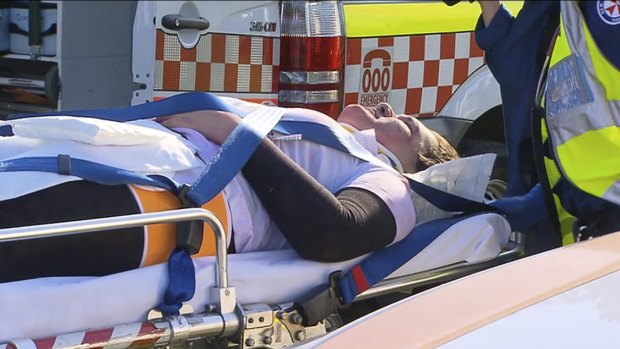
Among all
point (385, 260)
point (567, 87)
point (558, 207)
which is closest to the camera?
point (385, 260)

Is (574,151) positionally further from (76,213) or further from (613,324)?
(76,213)

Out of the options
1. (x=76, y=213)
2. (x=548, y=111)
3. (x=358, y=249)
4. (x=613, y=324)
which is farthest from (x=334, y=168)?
(x=613, y=324)

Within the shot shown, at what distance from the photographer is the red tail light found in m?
3.46

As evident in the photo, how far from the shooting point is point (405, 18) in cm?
382

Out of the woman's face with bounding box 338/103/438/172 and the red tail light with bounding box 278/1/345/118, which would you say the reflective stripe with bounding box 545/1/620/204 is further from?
the red tail light with bounding box 278/1/345/118

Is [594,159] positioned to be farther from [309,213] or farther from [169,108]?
[169,108]

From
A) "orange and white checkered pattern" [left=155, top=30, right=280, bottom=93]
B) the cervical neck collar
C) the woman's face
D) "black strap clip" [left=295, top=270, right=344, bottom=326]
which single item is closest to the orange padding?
"black strap clip" [left=295, top=270, right=344, bottom=326]

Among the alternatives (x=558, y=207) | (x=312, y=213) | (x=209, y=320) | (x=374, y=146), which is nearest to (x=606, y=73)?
(x=558, y=207)

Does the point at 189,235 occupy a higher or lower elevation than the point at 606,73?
lower

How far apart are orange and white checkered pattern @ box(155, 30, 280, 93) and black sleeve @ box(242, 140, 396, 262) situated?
126cm

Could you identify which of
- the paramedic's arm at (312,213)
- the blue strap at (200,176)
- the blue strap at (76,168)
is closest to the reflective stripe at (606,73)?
the paramedic's arm at (312,213)

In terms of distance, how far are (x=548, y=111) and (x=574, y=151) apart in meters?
0.14

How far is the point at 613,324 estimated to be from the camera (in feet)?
5.10

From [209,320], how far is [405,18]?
220 cm
